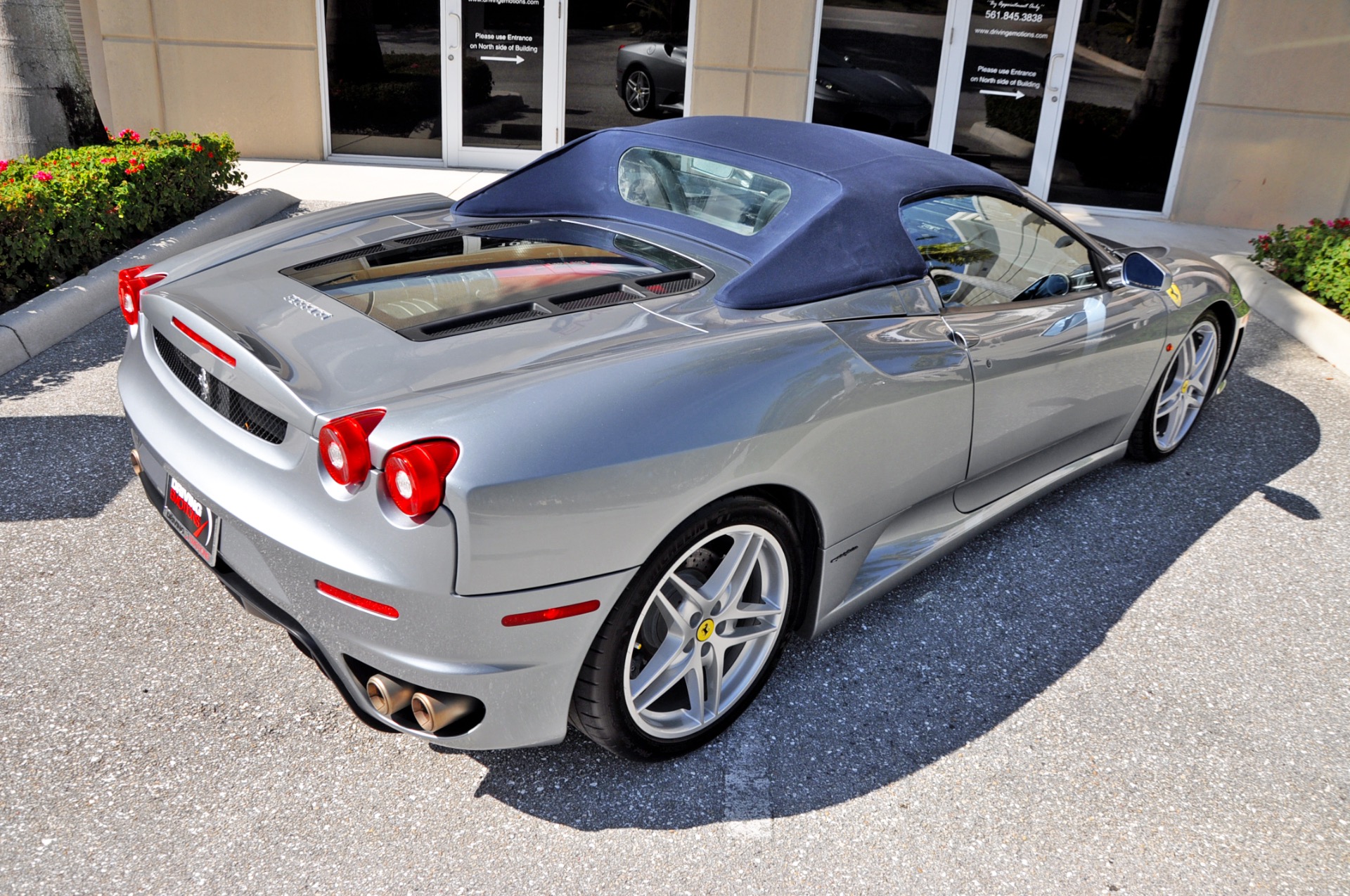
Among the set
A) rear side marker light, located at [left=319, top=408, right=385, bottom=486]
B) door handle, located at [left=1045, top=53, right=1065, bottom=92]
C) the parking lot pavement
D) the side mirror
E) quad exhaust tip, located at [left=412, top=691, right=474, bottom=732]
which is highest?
door handle, located at [left=1045, top=53, right=1065, bottom=92]

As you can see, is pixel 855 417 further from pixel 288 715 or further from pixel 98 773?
pixel 98 773

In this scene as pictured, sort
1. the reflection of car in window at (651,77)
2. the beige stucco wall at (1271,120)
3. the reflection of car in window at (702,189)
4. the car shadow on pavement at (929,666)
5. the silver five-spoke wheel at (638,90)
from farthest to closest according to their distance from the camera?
1. the silver five-spoke wheel at (638,90)
2. the reflection of car in window at (651,77)
3. the beige stucco wall at (1271,120)
4. the reflection of car in window at (702,189)
5. the car shadow on pavement at (929,666)

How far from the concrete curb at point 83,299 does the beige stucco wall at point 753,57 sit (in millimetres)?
4487

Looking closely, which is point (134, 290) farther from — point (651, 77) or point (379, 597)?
point (651, 77)

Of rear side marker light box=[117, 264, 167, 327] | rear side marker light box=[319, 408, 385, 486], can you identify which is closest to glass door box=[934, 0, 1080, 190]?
rear side marker light box=[117, 264, 167, 327]

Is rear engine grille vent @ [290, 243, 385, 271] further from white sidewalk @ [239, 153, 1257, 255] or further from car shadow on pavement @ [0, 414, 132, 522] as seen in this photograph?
white sidewalk @ [239, 153, 1257, 255]

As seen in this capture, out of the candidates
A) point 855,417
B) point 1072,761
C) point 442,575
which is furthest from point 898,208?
point 442,575

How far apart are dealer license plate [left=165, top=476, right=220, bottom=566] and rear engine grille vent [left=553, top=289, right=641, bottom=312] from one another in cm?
100

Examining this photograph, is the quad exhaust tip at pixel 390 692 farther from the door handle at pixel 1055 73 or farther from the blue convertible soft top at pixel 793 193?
the door handle at pixel 1055 73

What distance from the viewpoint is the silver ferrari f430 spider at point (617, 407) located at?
226 centimetres

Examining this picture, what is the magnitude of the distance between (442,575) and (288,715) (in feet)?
3.28

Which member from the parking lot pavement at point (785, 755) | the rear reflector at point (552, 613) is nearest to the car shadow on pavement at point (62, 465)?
the parking lot pavement at point (785, 755)

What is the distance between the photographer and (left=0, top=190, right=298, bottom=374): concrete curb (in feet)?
16.6

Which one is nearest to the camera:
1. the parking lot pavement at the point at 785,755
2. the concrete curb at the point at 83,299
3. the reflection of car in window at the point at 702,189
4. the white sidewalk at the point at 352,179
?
the parking lot pavement at the point at 785,755
